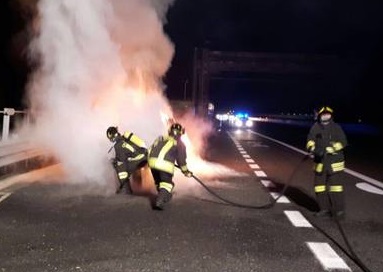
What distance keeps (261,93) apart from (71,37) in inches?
5264

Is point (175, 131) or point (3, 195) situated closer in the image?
point (175, 131)

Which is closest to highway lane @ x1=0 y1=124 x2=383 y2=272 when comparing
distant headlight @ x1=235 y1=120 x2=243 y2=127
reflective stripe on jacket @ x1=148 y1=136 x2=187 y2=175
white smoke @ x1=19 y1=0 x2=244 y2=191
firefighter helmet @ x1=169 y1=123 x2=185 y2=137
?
reflective stripe on jacket @ x1=148 y1=136 x2=187 y2=175

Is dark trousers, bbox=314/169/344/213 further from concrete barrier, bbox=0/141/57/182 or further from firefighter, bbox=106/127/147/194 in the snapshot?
concrete barrier, bbox=0/141/57/182

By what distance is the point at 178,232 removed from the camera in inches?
259

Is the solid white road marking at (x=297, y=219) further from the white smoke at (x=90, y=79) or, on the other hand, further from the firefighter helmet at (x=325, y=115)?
the white smoke at (x=90, y=79)

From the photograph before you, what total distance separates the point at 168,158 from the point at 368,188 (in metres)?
4.98

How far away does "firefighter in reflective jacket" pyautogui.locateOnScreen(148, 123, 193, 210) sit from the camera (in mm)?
8094

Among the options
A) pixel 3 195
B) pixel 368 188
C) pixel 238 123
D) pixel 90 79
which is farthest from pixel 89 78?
pixel 238 123

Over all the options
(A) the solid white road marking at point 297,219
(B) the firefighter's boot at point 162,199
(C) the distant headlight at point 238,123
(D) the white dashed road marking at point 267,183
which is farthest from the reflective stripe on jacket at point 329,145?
(C) the distant headlight at point 238,123

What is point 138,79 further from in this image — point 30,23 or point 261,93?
point 261,93

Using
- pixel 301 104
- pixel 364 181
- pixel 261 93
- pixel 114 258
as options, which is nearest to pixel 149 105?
pixel 364 181

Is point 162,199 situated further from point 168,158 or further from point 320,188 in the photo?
point 320,188

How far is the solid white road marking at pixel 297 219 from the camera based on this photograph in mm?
7212

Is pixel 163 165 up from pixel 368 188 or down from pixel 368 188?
up
